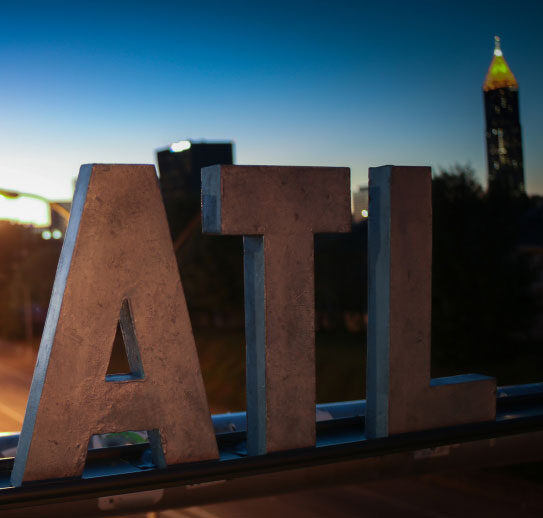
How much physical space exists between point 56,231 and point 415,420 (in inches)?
2872

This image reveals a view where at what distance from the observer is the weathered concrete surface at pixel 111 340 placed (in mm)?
4477

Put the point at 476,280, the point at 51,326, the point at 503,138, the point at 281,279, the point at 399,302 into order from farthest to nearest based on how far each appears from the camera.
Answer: the point at 503,138, the point at 476,280, the point at 399,302, the point at 281,279, the point at 51,326

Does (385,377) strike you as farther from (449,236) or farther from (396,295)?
(449,236)

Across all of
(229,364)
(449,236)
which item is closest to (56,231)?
(229,364)

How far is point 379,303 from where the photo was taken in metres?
5.44

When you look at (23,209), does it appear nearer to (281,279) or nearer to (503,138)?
(281,279)

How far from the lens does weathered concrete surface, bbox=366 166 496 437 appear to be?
5371mm

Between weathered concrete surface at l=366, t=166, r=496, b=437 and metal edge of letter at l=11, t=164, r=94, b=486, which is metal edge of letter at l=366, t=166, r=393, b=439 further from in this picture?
metal edge of letter at l=11, t=164, r=94, b=486

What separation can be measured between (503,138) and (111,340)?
28.9 m

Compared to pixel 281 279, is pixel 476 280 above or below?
above

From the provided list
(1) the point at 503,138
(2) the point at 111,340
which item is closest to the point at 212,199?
(2) the point at 111,340

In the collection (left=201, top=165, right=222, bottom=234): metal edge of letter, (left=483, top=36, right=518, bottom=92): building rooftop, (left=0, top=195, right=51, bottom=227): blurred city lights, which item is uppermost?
(left=483, top=36, right=518, bottom=92): building rooftop

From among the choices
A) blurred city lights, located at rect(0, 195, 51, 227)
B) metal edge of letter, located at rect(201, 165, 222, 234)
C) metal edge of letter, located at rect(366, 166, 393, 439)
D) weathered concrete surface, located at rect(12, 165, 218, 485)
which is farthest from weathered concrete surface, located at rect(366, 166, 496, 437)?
blurred city lights, located at rect(0, 195, 51, 227)

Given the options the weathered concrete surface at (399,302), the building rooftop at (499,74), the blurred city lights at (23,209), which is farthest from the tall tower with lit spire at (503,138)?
the weathered concrete surface at (399,302)
